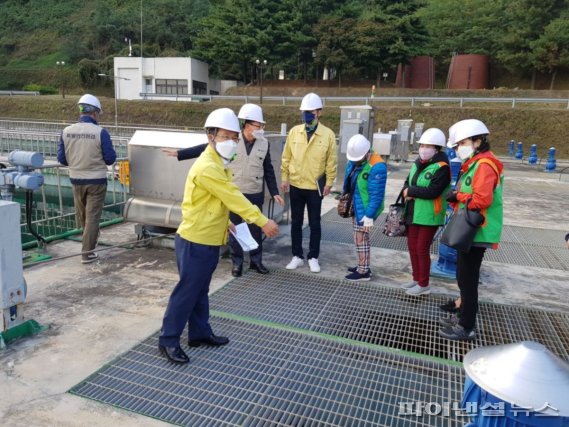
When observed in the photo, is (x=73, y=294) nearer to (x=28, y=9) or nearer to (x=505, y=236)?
(x=505, y=236)

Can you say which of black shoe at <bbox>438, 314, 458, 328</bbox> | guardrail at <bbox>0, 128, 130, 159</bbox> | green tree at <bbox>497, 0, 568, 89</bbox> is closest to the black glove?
black shoe at <bbox>438, 314, 458, 328</bbox>

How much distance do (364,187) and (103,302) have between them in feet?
8.99

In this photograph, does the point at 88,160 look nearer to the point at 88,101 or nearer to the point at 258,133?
the point at 88,101

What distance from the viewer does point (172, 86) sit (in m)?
43.8

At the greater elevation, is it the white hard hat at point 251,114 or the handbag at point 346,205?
the white hard hat at point 251,114

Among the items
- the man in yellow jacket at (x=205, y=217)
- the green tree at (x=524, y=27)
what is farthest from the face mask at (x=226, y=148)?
the green tree at (x=524, y=27)

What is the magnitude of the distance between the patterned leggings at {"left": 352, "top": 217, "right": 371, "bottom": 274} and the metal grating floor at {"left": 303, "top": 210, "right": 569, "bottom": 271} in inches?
56.2

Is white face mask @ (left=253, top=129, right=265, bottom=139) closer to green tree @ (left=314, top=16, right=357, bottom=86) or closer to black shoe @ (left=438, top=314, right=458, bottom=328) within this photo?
black shoe @ (left=438, top=314, right=458, bottom=328)

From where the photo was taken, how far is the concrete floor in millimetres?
2822

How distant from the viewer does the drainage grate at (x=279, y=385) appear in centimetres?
281

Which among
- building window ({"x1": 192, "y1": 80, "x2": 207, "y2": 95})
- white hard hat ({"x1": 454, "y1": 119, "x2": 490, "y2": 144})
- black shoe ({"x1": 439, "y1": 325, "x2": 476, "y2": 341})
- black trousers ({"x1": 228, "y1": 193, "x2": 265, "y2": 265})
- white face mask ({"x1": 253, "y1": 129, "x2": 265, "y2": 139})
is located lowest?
black shoe ({"x1": 439, "y1": 325, "x2": 476, "y2": 341})

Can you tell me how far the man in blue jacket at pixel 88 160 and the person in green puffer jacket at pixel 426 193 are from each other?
3262mm

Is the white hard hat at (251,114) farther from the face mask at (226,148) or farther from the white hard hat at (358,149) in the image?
the face mask at (226,148)

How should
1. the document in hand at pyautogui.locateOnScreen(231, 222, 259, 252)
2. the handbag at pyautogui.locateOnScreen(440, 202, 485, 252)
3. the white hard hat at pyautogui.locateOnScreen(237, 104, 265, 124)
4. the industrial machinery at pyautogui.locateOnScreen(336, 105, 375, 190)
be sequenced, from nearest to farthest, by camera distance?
the document in hand at pyautogui.locateOnScreen(231, 222, 259, 252)
the handbag at pyautogui.locateOnScreen(440, 202, 485, 252)
the white hard hat at pyautogui.locateOnScreen(237, 104, 265, 124)
the industrial machinery at pyautogui.locateOnScreen(336, 105, 375, 190)
